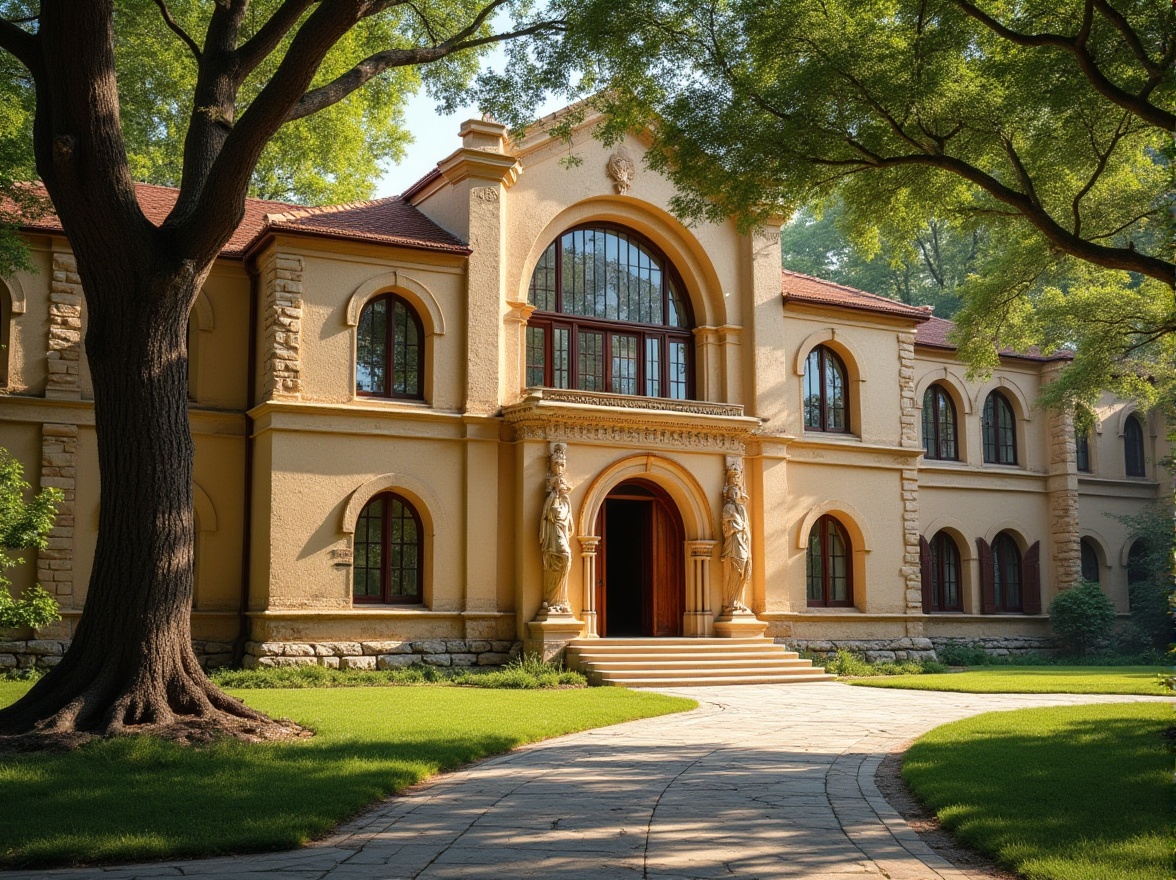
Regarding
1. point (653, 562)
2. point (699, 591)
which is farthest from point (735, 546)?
point (653, 562)

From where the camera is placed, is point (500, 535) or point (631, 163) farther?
point (631, 163)

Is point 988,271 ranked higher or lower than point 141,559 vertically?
higher

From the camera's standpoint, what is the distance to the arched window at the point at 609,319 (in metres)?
22.9

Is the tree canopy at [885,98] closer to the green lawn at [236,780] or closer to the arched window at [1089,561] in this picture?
the green lawn at [236,780]

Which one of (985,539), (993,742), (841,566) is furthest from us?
(985,539)

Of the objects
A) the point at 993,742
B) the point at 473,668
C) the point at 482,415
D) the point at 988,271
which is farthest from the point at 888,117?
the point at 473,668

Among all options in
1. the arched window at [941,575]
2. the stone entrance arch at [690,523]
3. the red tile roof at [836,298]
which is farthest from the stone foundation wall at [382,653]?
the arched window at [941,575]

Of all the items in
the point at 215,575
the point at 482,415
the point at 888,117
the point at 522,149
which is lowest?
the point at 215,575

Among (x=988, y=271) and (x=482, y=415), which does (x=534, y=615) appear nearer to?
(x=482, y=415)

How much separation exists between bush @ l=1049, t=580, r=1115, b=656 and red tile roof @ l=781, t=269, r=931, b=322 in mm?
8218

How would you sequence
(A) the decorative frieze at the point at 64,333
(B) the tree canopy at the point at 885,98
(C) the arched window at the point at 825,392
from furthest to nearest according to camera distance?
1. (C) the arched window at the point at 825,392
2. (A) the decorative frieze at the point at 64,333
3. (B) the tree canopy at the point at 885,98

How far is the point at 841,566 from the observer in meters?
25.3

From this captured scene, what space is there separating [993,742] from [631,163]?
15.4 metres

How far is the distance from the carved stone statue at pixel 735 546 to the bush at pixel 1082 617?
411 inches
